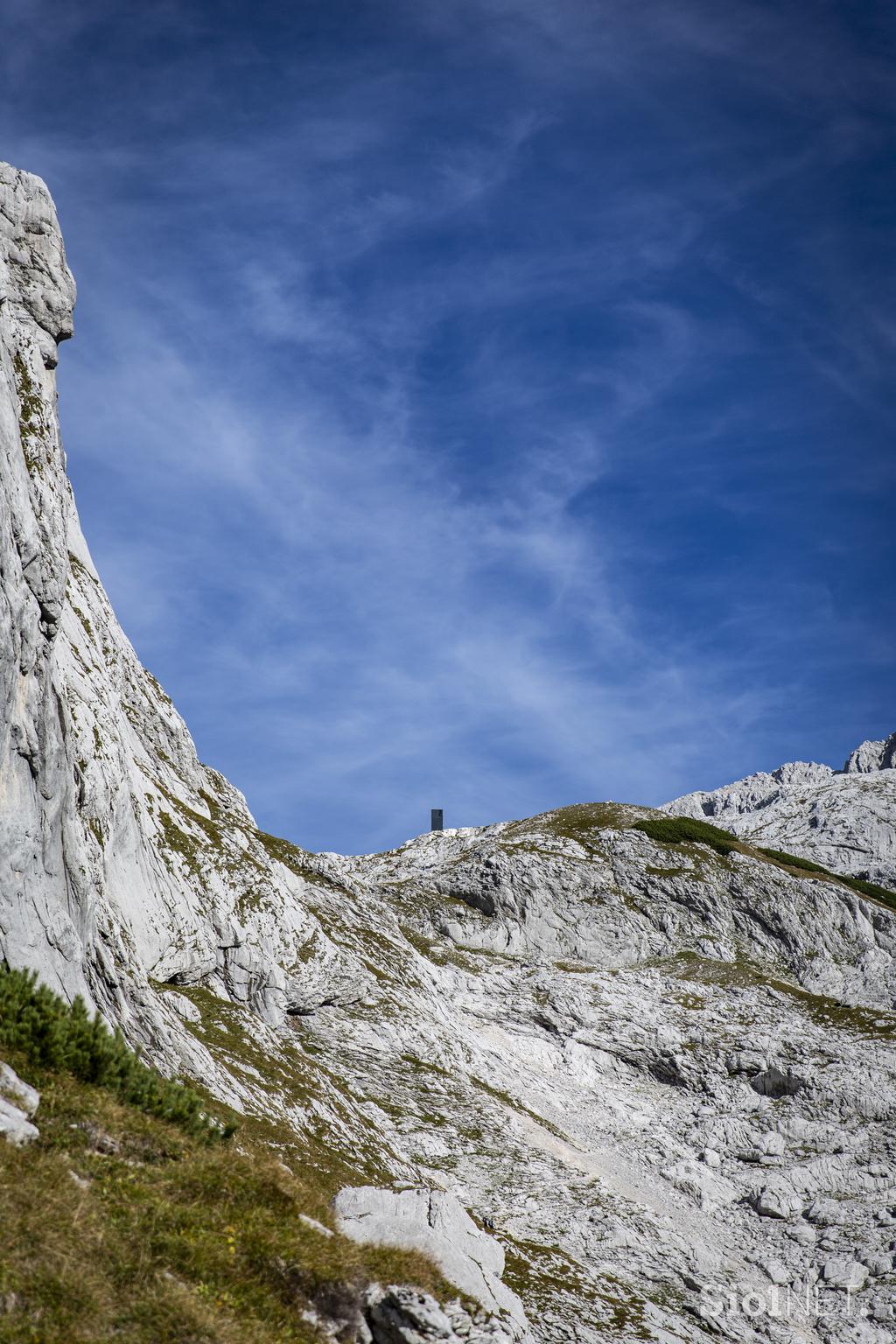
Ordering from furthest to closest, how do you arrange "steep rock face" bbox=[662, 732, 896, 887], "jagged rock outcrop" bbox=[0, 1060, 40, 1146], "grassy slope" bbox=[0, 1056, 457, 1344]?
"steep rock face" bbox=[662, 732, 896, 887], "jagged rock outcrop" bbox=[0, 1060, 40, 1146], "grassy slope" bbox=[0, 1056, 457, 1344]

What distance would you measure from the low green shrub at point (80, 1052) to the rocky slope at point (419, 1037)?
4406 millimetres

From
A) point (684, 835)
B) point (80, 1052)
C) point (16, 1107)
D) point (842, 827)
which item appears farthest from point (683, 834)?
point (16, 1107)

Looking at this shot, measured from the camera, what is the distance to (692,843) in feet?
374

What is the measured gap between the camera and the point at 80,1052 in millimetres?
18188

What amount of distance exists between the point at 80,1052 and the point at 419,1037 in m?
41.4

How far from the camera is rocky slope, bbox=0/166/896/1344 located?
2970 cm

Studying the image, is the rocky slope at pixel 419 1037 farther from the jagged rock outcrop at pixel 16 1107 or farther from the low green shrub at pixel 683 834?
the low green shrub at pixel 683 834

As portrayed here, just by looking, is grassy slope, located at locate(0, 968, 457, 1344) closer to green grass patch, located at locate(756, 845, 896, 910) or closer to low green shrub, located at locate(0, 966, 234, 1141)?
low green shrub, located at locate(0, 966, 234, 1141)

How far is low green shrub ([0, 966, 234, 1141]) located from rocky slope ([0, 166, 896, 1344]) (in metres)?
4.41

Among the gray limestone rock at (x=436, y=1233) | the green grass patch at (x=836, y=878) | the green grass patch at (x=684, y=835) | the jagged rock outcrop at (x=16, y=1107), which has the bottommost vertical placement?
the gray limestone rock at (x=436, y=1233)

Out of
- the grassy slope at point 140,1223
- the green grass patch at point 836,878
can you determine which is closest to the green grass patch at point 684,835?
the green grass patch at point 836,878

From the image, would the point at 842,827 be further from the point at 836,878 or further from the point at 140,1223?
the point at 140,1223

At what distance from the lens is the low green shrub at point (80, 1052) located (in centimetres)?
1792

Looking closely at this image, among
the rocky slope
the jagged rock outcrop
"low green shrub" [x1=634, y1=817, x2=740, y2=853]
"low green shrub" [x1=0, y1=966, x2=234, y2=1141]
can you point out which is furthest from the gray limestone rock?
"low green shrub" [x1=634, y1=817, x2=740, y2=853]
